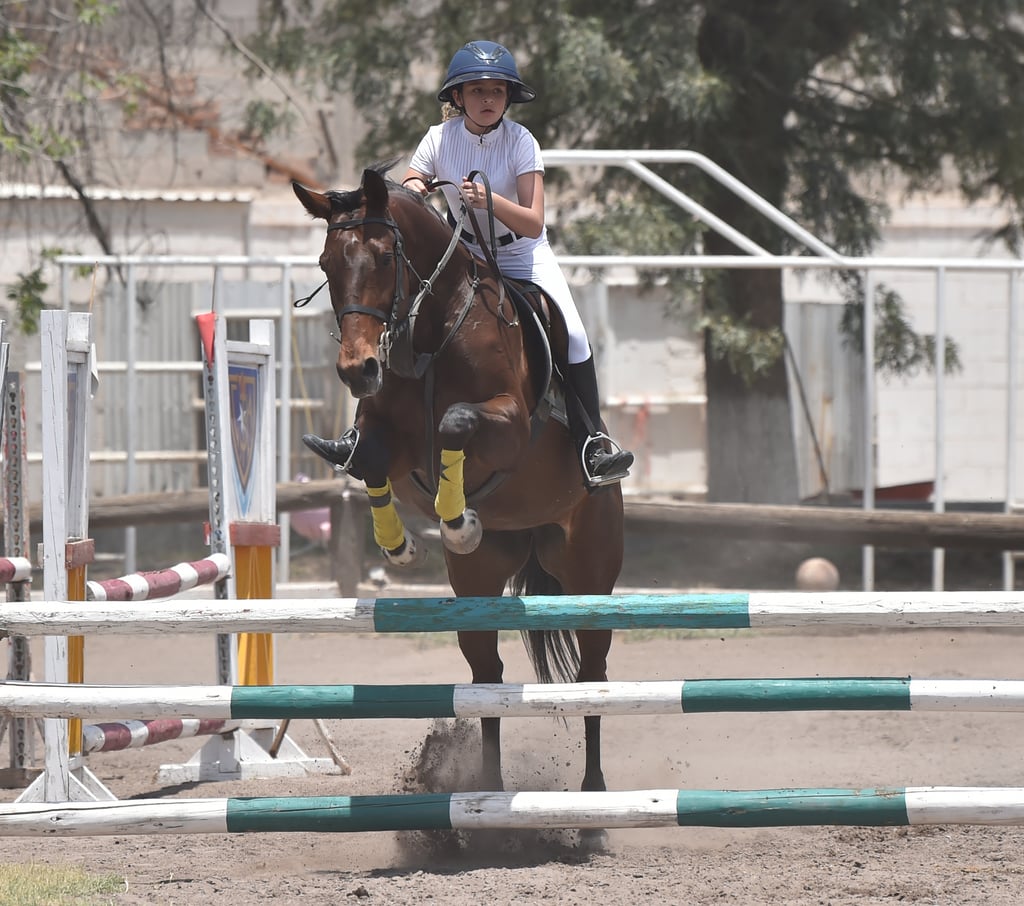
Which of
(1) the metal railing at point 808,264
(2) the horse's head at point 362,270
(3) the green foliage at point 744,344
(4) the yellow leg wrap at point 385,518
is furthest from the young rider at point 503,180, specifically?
(3) the green foliage at point 744,344

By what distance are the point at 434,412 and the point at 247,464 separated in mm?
1802

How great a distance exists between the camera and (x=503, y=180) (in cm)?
454

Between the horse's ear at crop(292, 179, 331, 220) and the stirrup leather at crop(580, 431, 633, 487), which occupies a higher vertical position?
the horse's ear at crop(292, 179, 331, 220)

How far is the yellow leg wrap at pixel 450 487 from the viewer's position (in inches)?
158

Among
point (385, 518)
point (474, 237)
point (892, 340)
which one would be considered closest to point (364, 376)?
point (385, 518)

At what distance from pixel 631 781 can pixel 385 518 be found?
2.02m

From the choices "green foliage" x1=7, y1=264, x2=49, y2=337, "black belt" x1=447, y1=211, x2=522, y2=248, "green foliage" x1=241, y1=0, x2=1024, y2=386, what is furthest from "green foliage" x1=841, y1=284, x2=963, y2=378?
"black belt" x1=447, y1=211, x2=522, y2=248

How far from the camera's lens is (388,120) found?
40.0 feet

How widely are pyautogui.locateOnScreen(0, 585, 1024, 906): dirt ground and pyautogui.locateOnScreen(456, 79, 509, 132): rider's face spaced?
7.57ft

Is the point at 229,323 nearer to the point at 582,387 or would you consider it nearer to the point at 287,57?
the point at 287,57

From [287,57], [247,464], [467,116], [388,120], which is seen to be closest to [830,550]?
[388,120]

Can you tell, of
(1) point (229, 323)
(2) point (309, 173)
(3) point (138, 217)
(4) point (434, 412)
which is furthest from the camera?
(2) point (309, 173)

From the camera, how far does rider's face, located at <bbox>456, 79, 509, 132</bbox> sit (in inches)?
174

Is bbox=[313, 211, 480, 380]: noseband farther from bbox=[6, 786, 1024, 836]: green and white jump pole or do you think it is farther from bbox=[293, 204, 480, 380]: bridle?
bbox=[6, 786, 1024, 836]: green and white jump pole
